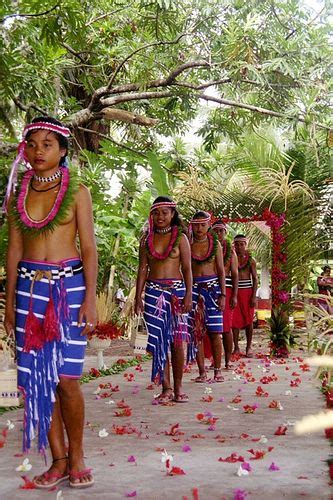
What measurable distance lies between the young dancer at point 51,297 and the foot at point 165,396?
2.59 meters

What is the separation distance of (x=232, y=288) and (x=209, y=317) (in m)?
1.58

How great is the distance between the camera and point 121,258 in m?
12.2

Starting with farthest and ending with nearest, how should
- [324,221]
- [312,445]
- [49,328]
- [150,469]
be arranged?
1. [324,221]
2. [312,445]
3. [150,469]
4. [49,328]

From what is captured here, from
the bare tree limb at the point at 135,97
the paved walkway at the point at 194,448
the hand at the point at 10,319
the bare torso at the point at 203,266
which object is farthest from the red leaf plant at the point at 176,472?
the bare tree limb at the point at 135,97

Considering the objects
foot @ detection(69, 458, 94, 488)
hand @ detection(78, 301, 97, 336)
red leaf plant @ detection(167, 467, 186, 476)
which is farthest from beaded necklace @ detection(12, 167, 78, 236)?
red leaf plant @ detection(167, 467, 186, 476)

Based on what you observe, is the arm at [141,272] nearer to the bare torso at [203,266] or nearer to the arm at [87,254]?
the bare torso at [203,266]

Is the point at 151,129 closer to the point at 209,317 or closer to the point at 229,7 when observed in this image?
the point at 229,7

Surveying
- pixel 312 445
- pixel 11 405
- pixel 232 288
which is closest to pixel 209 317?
pixel 232 288

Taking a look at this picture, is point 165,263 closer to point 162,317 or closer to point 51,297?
point 162,317

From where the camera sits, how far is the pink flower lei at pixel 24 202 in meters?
3.43

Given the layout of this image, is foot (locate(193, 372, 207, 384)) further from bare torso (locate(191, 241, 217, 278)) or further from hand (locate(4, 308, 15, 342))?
hand (locate(4, 308, 15, 342))

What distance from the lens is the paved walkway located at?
3290 millimetres

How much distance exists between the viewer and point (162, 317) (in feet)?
19.7

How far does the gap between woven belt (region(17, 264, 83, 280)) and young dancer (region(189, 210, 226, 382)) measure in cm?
403
